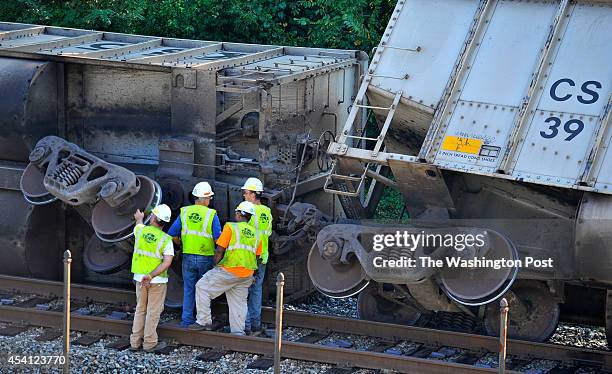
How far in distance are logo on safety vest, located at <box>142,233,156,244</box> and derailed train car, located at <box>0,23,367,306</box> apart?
99 centimetres

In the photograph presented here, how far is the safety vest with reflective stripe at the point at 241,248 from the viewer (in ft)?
38.2

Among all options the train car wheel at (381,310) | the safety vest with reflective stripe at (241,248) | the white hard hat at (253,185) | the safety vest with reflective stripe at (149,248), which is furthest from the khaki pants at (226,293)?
the train car wheel at (381,310)

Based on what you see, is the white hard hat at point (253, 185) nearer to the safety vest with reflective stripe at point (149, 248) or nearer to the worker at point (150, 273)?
the worker at point (150, 273)

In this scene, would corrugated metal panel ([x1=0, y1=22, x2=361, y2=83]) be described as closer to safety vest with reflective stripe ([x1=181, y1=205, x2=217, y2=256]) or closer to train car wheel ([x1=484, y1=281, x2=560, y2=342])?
safety vest with reflective stripe ([x1=181, y1=205, x2=217, y2=256])

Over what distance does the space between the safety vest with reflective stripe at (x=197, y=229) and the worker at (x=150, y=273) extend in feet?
0.99

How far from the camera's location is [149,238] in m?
11.5

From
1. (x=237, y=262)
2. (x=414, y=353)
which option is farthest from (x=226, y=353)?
(x=414, y=353)

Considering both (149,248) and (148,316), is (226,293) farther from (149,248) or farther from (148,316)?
(149,248)

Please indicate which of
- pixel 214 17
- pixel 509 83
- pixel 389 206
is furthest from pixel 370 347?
pixel 214 17

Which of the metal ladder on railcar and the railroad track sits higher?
the metal ladder on railcar

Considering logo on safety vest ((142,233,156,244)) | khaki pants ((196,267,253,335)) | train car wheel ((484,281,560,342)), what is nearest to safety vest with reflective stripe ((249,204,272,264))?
khaki pants ((196,267,253,335))

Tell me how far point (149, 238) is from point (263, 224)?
121cm

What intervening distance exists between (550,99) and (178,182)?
4342mm

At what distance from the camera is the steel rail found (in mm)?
10867
